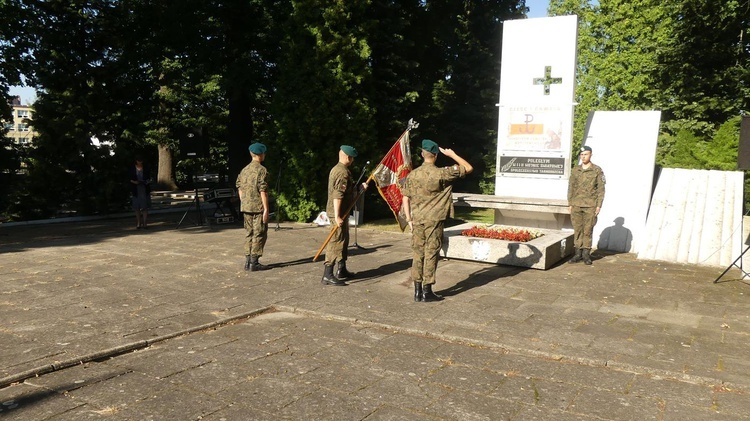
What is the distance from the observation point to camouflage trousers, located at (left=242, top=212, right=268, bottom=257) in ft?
30.5

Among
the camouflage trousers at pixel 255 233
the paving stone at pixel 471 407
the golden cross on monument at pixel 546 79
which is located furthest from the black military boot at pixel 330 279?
the golden cross on monument at pixel 546 79

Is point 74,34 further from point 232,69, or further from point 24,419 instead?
point 24,419

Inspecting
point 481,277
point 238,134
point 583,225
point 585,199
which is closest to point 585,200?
point 585,199

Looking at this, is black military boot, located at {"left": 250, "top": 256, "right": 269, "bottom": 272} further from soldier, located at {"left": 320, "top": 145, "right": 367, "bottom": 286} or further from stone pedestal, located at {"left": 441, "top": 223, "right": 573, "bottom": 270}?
stone pedestal, located at {"left": 441, "top": 223, "right": 573, "bottom": 270}

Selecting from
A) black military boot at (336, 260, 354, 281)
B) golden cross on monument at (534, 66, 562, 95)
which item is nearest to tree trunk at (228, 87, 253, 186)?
golden cross on monument at (534, 66, 562, 95)

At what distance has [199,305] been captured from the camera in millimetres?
7285

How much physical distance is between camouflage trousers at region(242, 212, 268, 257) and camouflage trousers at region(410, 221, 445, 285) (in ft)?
9.54

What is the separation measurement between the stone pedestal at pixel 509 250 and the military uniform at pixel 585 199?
0.43 m

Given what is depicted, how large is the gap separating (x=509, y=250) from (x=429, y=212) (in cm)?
330

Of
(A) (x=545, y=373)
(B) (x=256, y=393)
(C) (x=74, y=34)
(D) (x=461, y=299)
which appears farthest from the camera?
(C) (x=74, y=34)

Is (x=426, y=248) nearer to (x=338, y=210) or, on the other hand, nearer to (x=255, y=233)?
(x=338, y=210)

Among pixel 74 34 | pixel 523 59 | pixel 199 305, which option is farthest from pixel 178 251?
pixel 74 34

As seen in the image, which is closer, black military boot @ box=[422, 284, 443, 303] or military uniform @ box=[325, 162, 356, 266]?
black military boot @ box=[422, 284, 443, 303]

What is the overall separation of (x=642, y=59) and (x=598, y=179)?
1479 cm
